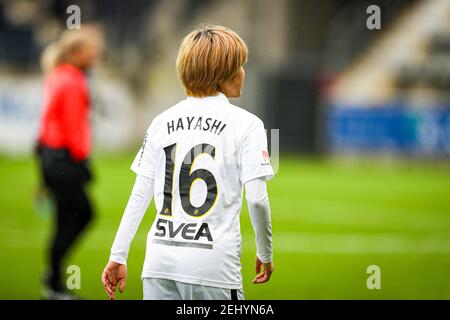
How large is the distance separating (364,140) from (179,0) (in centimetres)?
984

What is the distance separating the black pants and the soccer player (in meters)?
3.16

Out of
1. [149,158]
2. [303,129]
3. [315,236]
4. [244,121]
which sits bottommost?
[315,236]

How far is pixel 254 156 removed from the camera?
3.87m

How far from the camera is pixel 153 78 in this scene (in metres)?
25.5

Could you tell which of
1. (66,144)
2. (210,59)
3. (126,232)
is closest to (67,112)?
(66,144)

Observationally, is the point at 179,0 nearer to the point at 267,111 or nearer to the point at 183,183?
the point at 267,111

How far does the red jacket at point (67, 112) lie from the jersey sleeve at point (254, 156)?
3409 mm

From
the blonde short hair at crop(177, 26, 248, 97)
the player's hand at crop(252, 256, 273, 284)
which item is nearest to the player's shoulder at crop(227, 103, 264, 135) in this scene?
the blonde short hair at crop(177, 26, 248, 97)

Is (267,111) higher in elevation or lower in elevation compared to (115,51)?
lower

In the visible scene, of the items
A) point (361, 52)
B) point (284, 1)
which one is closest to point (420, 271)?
point (361, 52)

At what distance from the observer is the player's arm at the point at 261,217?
12.7 feet

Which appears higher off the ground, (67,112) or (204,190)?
(67,112)

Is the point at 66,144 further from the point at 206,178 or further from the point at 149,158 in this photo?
the point at 206,178

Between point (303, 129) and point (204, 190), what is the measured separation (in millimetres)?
21553
